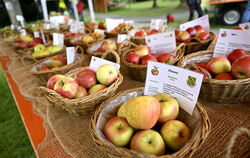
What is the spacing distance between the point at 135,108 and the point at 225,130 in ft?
1.34

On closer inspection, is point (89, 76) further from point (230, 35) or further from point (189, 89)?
point (230, 35)

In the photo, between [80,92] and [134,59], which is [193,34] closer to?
[134,59]

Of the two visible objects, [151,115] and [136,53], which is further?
[136,53]

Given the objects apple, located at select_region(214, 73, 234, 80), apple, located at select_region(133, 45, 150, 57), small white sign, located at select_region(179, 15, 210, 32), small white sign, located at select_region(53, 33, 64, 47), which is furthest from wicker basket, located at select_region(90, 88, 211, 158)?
small white sign, located at select_region(53, 33, 64, 47)

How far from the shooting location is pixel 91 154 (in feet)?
2.31

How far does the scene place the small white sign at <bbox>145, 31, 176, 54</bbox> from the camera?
113 cm

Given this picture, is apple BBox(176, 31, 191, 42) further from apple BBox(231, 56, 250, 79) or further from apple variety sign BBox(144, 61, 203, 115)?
apple variety sign BBox(144, 61, 203, 115)

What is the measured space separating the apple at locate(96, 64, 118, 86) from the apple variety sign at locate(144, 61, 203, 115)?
0.21m

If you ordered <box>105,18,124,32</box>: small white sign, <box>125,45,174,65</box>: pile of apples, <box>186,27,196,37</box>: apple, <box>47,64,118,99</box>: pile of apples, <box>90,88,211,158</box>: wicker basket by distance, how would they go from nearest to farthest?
<box>90,88,211,158</box>: wicker basket, <box>47,64,118,99</box>: pile of apples, <box>125,45,174,65</box>: pile of apples, <box>186,27,196,37</box>: apple, <box>105,18,124,32</box>: small white sign

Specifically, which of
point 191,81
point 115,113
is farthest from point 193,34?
point 115,113

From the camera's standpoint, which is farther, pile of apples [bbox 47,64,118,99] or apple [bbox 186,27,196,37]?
apple [bbox 186,27,196,37]

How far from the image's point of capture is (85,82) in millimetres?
939

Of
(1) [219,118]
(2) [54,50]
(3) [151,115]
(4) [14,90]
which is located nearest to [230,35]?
(1) [219,118]

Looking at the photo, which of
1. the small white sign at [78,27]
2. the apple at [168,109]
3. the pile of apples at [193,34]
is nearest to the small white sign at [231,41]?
the pile of apples at [193,34]
